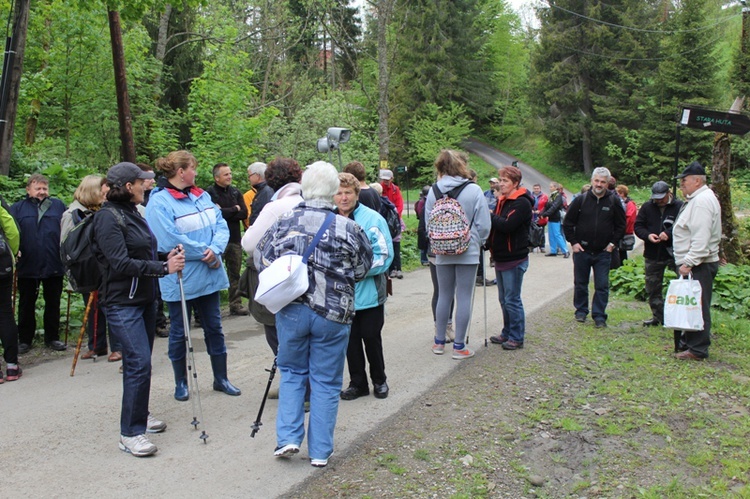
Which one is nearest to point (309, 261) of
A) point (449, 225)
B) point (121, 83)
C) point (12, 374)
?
point (449, 225)

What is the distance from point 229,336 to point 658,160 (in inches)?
1370

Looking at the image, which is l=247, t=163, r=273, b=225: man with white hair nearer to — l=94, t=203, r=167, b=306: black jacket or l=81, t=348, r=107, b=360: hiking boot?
l=81, t=348, r=107, b=360: hiking boot

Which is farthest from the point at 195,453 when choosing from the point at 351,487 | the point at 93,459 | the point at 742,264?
the point at 742,264

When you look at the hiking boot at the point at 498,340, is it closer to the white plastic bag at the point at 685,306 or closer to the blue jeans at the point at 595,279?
the blue jeans at the point at 595,279

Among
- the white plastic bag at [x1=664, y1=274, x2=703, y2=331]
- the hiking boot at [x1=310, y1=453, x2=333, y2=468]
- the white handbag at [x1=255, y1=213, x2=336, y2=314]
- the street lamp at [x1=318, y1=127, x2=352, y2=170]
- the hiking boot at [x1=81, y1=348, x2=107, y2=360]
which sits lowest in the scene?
the hiking boot at [x1=81, y1=348, x2=107, y2=360]

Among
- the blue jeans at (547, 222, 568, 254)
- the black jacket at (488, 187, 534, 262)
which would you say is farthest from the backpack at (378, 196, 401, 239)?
the blue jeans at (547, 222, 568, 254)

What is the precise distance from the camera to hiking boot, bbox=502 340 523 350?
6895 millimetres

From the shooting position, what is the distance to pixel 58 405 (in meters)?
5.33


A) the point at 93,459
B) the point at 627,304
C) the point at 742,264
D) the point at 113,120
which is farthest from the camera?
the point at 113,120

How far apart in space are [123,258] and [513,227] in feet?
13.2

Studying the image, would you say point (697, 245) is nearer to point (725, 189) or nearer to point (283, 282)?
point (283, 282)

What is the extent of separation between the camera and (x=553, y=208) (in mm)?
14523

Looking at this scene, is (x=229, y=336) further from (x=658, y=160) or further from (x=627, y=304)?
(x=658, y=160)

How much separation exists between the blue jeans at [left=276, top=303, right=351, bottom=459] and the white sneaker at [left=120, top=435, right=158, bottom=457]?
93 cm
